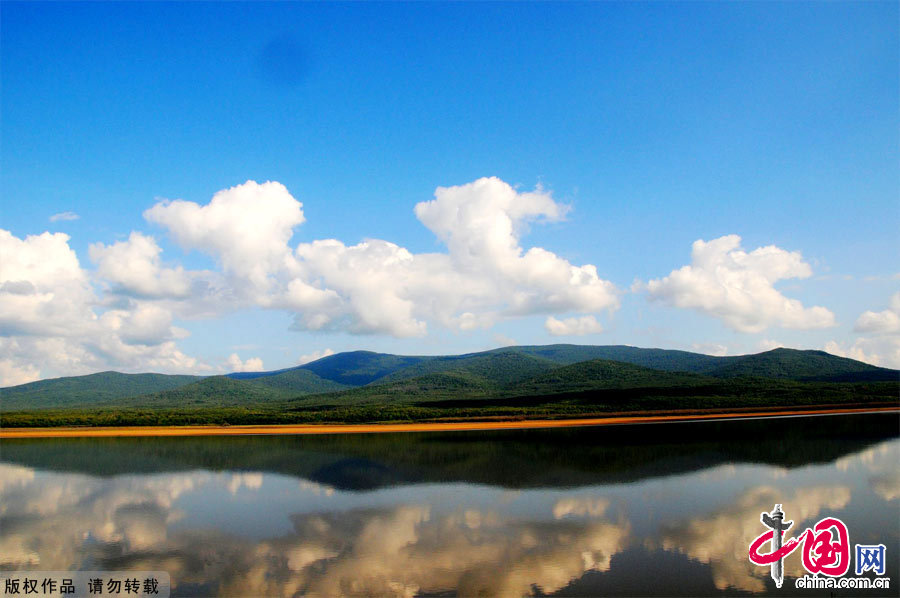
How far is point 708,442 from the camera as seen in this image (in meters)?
53.1

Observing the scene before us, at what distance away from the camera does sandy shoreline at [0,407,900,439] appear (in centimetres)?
7500

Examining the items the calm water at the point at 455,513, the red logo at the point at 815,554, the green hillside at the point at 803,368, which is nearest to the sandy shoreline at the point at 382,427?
the calm water at the point at 455,513

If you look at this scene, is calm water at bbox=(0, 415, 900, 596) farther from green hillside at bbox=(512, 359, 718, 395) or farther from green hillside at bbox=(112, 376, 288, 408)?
green hillside at bbox=(112, 376, 288, 408)

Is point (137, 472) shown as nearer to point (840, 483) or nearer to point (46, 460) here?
point (46, 460)

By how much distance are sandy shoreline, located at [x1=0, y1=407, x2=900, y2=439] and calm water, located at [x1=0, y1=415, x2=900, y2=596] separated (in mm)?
20073

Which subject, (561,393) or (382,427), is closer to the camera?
(382,427)

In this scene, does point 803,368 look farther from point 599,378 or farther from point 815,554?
point 815,554

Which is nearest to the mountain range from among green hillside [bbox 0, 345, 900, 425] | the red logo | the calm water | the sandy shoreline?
green hillside [bbox 0, 345, 900, 425]

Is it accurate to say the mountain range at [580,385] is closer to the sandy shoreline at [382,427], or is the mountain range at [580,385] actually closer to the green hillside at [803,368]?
the green hillside at [803,368]

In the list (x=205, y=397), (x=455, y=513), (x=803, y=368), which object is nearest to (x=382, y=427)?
(x=455, y=513)

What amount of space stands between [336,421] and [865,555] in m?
78.0

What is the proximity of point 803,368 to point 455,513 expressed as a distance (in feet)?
591

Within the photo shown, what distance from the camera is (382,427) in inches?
3066

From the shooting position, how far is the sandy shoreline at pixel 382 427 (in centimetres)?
7500
